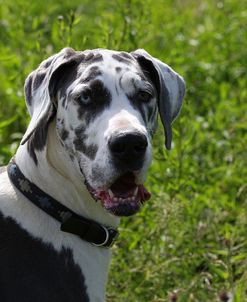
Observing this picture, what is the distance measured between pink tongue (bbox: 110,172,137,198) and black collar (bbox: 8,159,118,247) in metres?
0.20

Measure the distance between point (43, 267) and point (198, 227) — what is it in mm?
1388

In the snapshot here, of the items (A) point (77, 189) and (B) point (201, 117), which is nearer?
(A) point (77, 189)

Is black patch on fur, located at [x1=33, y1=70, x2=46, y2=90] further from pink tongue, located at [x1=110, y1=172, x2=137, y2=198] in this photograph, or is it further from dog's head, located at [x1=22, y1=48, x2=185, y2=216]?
pink tongue, located at [x1=110, y1=172, x2=137, y2=198]

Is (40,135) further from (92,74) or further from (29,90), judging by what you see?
(92,74)

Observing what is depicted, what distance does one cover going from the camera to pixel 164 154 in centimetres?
451

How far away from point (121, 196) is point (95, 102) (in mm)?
350

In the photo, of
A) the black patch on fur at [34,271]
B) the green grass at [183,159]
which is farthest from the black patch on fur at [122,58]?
the green grass at [183,159]

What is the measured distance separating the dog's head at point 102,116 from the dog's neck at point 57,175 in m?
Answer: 0.04

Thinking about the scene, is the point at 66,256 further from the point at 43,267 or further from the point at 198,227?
the point at 198,227

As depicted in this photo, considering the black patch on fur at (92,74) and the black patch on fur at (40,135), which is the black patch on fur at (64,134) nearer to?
the black patch on fur at (40,135)

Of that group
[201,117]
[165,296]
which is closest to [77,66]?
[165,296]

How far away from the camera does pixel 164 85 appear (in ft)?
12.2

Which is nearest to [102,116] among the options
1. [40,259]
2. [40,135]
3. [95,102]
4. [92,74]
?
[95,102]

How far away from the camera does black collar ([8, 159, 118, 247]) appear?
11.6 feet
